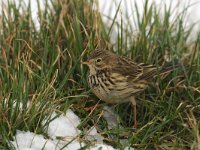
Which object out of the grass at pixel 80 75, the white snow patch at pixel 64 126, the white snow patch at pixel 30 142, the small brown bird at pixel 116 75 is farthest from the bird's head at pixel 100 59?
the white snow patch at pixel 30 142

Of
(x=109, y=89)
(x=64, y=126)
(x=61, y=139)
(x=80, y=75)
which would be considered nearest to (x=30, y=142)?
(x=61, y=139)

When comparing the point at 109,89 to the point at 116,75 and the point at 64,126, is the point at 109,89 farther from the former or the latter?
the point at 64,126

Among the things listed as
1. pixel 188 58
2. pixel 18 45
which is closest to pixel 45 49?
pixel 18 45

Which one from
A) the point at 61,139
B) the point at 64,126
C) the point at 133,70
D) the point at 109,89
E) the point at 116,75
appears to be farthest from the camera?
the point at 133,70

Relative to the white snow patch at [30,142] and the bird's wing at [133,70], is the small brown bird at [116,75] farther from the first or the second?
the white snow patch at [30,142]

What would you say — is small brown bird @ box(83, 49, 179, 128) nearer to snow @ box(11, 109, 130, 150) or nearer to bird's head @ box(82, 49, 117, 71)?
bird's head @ box(82, 49, 117, 71)

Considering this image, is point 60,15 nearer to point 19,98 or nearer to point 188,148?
point 19,98
